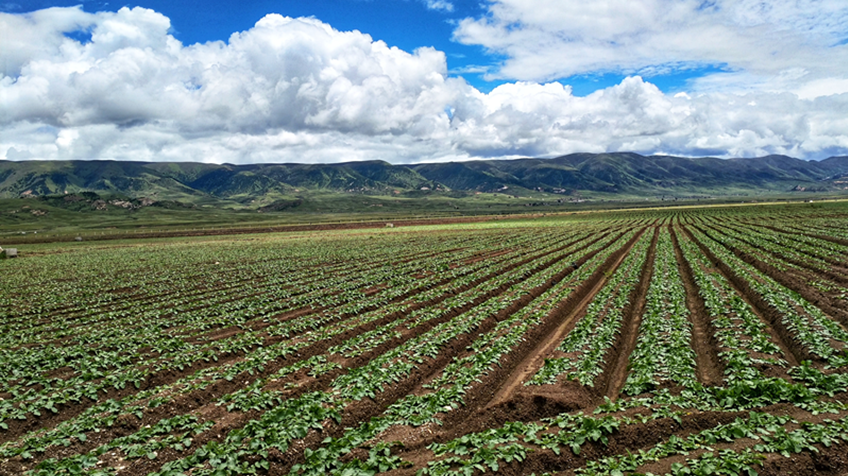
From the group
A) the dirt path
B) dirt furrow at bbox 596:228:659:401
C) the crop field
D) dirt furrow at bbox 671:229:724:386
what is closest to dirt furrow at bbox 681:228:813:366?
the crop field

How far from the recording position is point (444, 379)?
14000 millimetres

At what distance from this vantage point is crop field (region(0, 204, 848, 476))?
30.4 ft

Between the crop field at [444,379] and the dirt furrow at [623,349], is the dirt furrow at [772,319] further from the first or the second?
the dirt furrow at [623,349]

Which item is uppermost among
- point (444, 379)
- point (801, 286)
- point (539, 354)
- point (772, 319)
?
point (801, 286)

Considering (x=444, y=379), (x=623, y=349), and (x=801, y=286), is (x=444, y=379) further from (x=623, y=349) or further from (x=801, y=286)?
(x=801, y=286)

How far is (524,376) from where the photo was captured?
48.8ft

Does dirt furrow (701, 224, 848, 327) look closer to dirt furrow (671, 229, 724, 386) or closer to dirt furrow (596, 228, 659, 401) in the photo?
dirt furrow (671, 229, 724, 386)

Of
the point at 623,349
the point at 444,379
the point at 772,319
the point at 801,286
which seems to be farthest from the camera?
the point at 801,286

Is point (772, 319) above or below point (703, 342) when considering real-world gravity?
above

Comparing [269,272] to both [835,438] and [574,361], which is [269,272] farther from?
[835,438]

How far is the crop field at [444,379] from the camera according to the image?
9258 millimetres

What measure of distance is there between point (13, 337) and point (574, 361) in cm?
2606

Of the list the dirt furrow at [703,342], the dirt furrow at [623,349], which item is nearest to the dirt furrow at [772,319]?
the dirt furrow at [703,342]

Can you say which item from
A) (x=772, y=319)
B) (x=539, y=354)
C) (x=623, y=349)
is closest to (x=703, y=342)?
(x=623, y=349)
